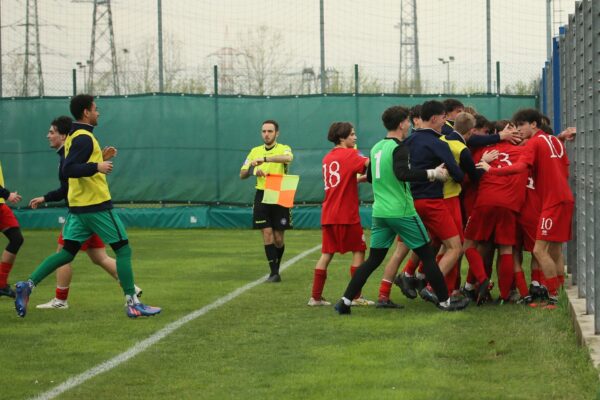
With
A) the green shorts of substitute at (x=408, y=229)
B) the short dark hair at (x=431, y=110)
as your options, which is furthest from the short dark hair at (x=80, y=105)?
the short dark hair at (x=431, y=110)

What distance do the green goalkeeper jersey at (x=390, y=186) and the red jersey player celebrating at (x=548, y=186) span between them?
33.7 inches

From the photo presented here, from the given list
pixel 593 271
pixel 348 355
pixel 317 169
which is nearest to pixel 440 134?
pixel 593 271

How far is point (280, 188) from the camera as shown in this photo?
50.1 ft

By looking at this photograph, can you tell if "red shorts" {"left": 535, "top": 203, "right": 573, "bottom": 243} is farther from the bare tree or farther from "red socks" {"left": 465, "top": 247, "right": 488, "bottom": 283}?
the bare tree

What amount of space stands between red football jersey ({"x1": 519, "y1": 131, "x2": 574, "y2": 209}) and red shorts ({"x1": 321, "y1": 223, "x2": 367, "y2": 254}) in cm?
179

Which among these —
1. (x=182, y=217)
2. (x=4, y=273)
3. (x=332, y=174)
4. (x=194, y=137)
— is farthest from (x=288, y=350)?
(x=194, y=137)

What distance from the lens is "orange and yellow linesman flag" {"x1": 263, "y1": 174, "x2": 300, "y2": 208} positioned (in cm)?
1520

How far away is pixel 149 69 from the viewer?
2598 cm

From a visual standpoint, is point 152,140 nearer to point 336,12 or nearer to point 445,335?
point 336,12

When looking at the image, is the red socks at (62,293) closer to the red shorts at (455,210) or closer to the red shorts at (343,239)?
the red shorts at (343,239)

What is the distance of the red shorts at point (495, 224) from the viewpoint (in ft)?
38.7

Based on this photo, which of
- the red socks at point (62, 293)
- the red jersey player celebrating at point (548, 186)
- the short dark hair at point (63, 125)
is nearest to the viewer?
the red jersey player celebrating at point (548, 186)

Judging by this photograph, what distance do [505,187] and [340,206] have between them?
1604 mm

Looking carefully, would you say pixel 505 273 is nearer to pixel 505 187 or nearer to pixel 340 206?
pixel 505 187
